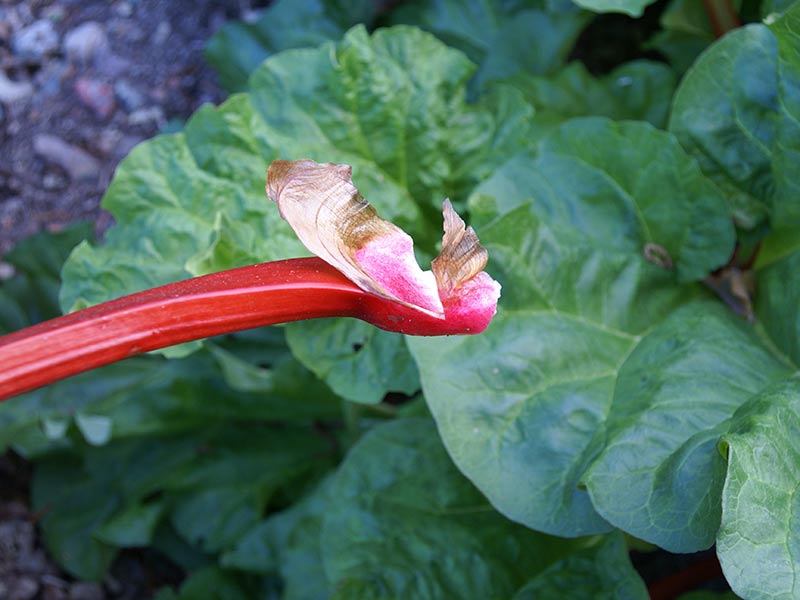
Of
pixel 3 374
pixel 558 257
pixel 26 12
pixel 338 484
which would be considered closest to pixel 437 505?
pixel 338 484

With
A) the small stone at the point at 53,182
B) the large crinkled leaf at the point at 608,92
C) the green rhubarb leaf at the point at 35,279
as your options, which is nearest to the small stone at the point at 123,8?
the small stone at the point at 53,182

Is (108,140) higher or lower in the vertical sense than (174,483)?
higher

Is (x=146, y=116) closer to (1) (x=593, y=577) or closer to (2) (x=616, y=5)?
(2) (x=616, y=5)

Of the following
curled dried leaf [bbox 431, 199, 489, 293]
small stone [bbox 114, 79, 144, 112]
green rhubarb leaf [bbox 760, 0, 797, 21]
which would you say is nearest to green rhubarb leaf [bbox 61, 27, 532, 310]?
green rhubarb leaf [bbox 760, 0, 797, 21]

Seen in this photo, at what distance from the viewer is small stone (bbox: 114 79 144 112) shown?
6.28 ft

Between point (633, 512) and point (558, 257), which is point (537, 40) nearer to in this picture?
point (558, 257)

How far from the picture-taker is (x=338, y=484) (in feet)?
4.56

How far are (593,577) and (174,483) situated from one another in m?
0.85

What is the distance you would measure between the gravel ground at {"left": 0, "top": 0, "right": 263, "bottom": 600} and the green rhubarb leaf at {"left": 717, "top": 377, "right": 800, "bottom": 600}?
50.5 inches

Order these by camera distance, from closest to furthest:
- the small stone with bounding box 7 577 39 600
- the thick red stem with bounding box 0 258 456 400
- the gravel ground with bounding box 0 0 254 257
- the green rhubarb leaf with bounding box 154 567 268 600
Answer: the thick red stem with bounding box 0 258 456 400, the green rhubarb leaf with bounding box 154 567 268 600, the small stone with bounding box 7 577 39 600, the gravel ground with bounding box 0 0 254 257

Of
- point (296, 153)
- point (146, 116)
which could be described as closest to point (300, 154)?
point (296, 153)

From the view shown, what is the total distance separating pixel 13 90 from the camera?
6.19ft

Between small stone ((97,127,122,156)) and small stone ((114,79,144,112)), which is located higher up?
small stone ((114,79,144,112))

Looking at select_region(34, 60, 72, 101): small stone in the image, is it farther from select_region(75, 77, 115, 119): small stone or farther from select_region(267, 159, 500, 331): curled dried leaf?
select_region(267, 159, 500, 331): curled dried leaf
